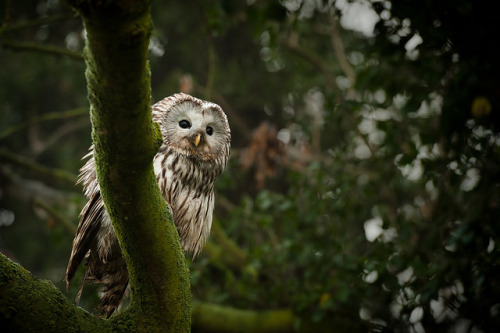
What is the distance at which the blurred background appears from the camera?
8.93 feet

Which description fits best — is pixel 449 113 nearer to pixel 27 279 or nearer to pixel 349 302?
pixel 349 302

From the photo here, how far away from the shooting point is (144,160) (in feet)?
5.22

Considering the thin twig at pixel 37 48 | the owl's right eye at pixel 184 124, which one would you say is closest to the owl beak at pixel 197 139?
the owl's right eye at pixel 184 124

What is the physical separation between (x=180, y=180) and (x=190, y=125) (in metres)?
0.38

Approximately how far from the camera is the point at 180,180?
315 cm

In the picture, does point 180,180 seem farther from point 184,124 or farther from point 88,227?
point 88,227

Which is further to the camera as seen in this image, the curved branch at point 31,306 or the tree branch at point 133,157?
the curved branch at point 31,306

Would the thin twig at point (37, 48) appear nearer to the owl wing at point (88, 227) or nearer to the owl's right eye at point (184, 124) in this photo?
the owl's right eye at point (184, 124)

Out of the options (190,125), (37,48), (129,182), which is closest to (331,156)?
(190,125)

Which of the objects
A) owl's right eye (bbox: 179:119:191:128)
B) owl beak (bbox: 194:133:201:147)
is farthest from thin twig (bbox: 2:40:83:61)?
owl beak (bbox: 194:133:201:147)

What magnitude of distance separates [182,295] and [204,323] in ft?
7.50

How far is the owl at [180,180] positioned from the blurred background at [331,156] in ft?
2.22

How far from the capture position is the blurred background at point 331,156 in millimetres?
2721

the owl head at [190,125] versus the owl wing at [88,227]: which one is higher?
the owl head at [190,125]
